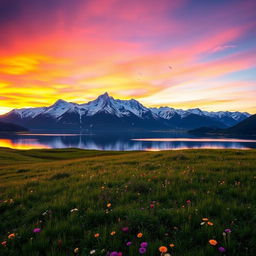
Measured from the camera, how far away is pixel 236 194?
550 centimetres

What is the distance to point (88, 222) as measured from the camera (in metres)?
4.37

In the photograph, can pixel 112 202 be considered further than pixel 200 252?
Yes

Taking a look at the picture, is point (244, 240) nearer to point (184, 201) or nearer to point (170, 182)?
point (184, 201)

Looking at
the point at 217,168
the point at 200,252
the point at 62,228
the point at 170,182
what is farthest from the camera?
the point at 217,168

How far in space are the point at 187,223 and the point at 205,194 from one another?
1.86 m

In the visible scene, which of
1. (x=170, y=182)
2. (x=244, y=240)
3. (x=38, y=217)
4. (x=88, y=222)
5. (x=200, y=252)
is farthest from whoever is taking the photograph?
(x=170, y=182)

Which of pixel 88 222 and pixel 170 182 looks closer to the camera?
pixel 88 222

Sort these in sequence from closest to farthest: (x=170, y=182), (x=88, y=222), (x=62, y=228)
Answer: (x=62, y=228)
(x=88, y=222)
(x=170, y=182)

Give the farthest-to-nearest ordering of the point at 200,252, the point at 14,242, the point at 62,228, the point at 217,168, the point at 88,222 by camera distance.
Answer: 1. the point at 217,168
2. the point at 88,222
3. the point at 62,228
4. the point at 14,242
5. the point at 200,252

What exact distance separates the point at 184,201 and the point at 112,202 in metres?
2.18

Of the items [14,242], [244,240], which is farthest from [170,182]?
[14,242]

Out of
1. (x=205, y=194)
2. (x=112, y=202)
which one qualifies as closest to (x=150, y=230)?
(x=112, y=202)

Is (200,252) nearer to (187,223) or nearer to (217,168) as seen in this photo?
(187,223)

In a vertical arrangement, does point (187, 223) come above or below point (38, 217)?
above
